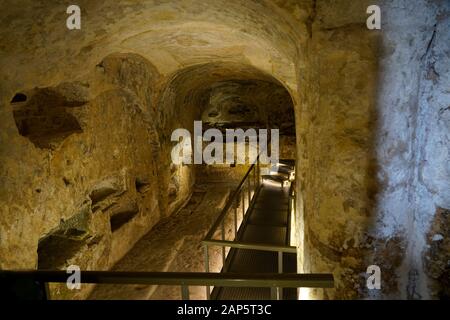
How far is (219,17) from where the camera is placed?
2.72 metres

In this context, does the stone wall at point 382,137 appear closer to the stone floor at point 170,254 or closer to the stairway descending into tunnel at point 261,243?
the stairway descending into tunnel at point 261,243

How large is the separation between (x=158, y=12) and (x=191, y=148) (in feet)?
22.0

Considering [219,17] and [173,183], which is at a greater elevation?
[219,17]

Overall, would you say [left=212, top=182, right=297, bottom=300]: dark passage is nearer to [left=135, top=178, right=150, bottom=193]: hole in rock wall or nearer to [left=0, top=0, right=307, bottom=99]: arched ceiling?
[left=135, top=178, right=150, bottom=193]: hole in rock wall

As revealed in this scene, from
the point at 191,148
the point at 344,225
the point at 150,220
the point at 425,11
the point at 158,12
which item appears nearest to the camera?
the point at 425,11

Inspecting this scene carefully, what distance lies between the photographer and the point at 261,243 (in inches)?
129

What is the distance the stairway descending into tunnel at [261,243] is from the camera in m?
3.23

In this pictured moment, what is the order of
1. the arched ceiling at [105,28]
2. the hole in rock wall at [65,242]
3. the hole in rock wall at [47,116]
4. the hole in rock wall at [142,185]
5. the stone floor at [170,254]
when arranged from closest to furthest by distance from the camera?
the arched ceiling at [105,28] → the hole in rock wall at [47,116] → the hole in rock wall at [65,242] → the stone floor at [170,254] → the hole in rock wall at [142,185]

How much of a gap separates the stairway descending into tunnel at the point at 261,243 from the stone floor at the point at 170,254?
2.28ft

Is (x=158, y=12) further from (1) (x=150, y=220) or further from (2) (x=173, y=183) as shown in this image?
(2) (x=173, y=183)

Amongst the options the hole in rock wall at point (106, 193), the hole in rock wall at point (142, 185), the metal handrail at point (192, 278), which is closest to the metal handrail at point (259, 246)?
the metal handrail at point (192, 278)

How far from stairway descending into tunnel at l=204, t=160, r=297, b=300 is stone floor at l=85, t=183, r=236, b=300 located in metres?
0.70
